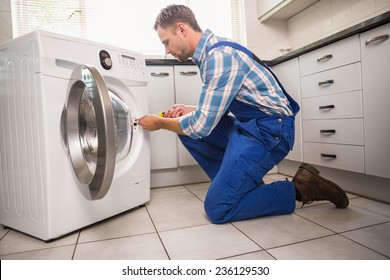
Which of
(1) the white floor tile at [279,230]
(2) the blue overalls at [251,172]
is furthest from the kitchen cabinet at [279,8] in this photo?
(1) the white floor tile at [279,230]

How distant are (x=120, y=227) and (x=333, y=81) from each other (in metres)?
1.32

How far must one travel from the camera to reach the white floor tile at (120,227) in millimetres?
1037

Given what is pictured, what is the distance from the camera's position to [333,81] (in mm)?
1464

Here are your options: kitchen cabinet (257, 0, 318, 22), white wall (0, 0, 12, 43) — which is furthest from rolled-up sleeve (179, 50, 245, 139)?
white wall (0, 0, 12, 43)

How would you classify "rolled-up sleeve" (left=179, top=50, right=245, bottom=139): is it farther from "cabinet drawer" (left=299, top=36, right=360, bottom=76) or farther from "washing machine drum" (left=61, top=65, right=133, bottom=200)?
"cabinet drawer" (left=299, top=36, right=360, bottom=76)

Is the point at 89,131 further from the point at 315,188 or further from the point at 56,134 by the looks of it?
the point at 315,188

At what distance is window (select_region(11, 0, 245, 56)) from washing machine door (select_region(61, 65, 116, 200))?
4.44ft

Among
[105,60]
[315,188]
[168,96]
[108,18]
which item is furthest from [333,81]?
[108,18]

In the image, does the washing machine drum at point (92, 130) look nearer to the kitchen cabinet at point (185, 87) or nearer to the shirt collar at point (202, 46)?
the shirt collar at point (202, 46)

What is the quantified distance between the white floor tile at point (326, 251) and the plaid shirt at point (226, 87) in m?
0.51

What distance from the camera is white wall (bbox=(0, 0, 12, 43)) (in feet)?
6.16
